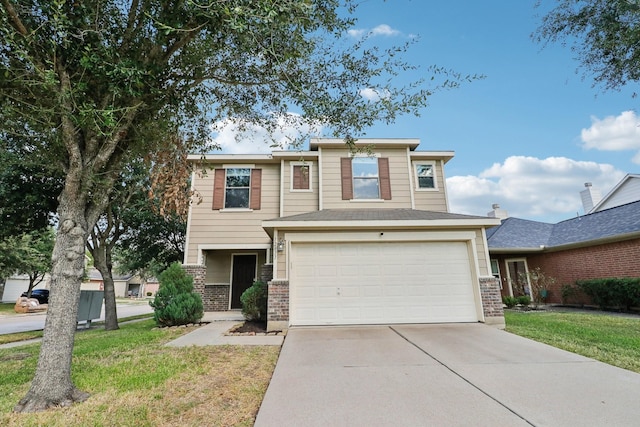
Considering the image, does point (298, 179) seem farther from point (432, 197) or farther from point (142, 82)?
point (142, 82)

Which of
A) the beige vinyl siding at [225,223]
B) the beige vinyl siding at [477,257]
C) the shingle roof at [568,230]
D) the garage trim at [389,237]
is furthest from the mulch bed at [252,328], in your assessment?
the shingle roof at [568,230]

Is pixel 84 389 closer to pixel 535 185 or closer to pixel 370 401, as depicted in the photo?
pixel 370 401

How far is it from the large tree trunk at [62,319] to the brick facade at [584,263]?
14465 mm

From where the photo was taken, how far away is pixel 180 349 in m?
5.55

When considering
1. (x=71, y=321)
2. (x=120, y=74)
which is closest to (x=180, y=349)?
(x=71, y=321)

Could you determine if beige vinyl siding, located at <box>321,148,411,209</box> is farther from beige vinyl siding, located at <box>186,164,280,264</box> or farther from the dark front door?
the dark front door

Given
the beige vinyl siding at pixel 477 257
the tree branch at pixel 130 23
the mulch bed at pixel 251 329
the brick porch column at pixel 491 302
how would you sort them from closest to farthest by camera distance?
the tree branch at pixel 130 23 → the mulch bed at pixel 251 329 → the brick porch column at pixel 491 302 → the beige vinyl siding at pixel 477 257

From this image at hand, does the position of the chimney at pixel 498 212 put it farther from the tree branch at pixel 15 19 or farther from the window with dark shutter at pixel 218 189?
the tree branch at pixel 15 19

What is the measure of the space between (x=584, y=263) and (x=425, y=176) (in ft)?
22.7

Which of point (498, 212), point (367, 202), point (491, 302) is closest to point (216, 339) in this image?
point (491, 302)

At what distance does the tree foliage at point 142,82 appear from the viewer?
349 cm

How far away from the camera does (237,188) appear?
11.7m

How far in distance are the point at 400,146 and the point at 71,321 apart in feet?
35.2

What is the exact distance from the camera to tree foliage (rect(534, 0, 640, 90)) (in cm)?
598
